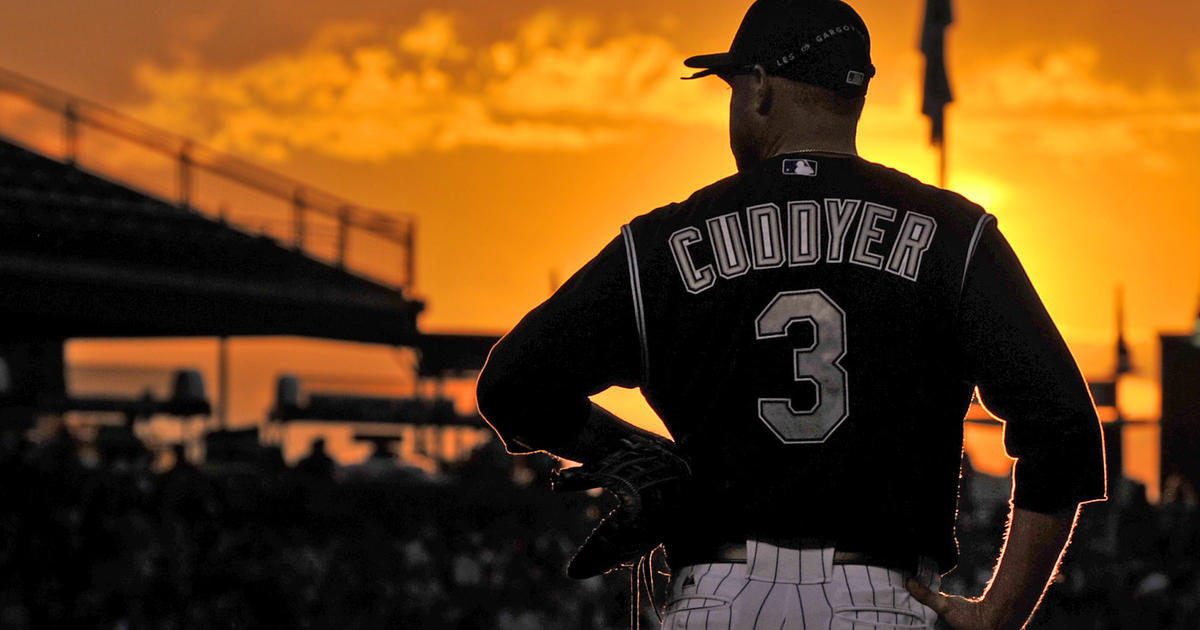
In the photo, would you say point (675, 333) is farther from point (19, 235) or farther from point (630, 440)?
point (19, 235)

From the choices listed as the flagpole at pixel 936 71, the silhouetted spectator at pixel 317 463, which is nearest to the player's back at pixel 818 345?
the flagpole at pixel 936 71

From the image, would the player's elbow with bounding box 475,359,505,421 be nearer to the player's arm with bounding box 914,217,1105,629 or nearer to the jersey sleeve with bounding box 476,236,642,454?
the jersey sleeve with bounding box 476,236,642,454

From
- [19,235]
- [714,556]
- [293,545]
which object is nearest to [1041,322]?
[714,556]

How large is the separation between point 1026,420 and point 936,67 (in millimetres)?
9220

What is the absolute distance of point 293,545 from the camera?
55.5 ft

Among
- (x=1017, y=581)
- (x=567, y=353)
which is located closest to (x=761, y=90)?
(x=567, y=353)

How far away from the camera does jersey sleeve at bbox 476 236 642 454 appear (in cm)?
232

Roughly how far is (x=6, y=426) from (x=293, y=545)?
7.59 meters

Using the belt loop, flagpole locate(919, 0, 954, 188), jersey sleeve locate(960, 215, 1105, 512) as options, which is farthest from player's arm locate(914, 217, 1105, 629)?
flagpole locate(919, 0, 954, 188)

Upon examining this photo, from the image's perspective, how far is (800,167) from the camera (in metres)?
2.34

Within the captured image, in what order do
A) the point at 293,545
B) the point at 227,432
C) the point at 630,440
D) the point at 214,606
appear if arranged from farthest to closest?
the point at 227,432 < the point at 293,545 < the point at 214,606 < the point at 630,440

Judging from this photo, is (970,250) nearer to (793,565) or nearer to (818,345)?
(818,345)

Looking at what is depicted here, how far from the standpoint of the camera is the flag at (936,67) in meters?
11.0

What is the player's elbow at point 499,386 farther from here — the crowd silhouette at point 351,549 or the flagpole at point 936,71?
the crowd silhouette at point 351,549
